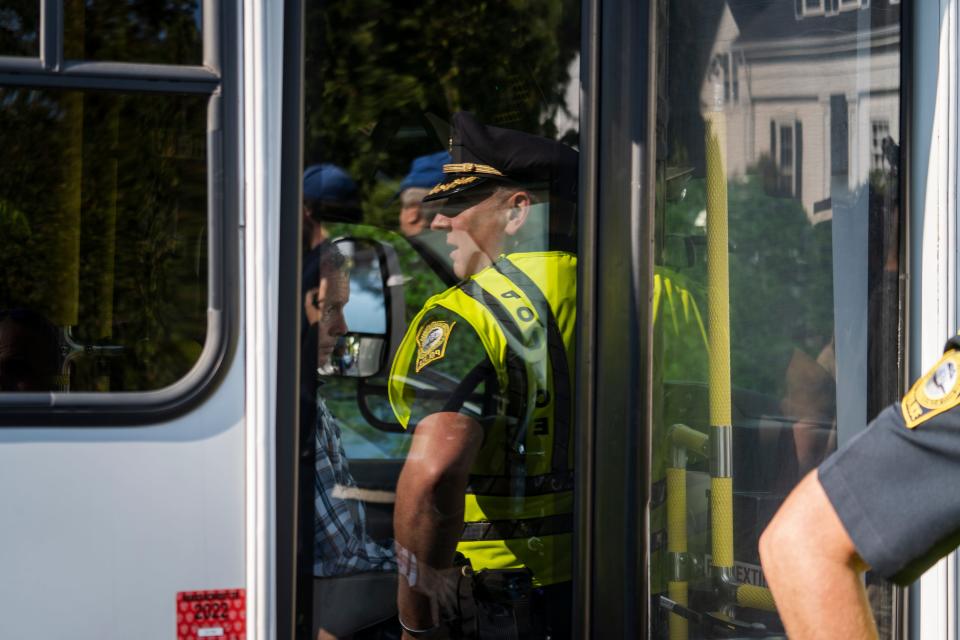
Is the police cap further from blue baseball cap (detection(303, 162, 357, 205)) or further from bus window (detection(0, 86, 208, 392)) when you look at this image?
bus window (detection(0, 86, 208, 392))

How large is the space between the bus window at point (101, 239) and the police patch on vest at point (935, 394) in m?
1.24

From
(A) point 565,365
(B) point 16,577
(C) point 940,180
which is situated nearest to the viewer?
(B) point 16,577

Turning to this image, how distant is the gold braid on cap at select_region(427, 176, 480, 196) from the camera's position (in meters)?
2.14

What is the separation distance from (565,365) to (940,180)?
2.63 feet

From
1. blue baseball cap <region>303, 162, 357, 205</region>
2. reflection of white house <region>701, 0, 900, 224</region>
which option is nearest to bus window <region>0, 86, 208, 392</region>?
blue baseball cap <region>303, 162, 357, 205</region>

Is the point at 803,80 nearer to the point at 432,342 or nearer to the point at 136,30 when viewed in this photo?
the point at 432,342

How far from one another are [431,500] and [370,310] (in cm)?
44

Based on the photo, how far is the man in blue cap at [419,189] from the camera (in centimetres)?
209

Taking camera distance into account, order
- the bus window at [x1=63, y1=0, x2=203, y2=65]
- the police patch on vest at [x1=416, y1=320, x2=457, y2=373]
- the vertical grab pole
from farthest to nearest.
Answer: the police patch on vest at [x1=416, y1=320, x2=457, y2=373]
the vertical grab pole
the bus window at [x1=63, y1=0, x2=203, y2=65]

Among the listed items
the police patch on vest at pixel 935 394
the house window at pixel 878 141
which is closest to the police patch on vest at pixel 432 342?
the house window at pixel 878 141

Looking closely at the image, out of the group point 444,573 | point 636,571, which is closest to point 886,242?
point 636,571

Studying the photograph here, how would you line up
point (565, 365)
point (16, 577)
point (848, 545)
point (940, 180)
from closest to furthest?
point (848, 545) < point (16, 577) < point (940, 180) < point (565, 365)

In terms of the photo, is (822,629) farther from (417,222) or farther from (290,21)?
(290,21)

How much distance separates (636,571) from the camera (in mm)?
1987
